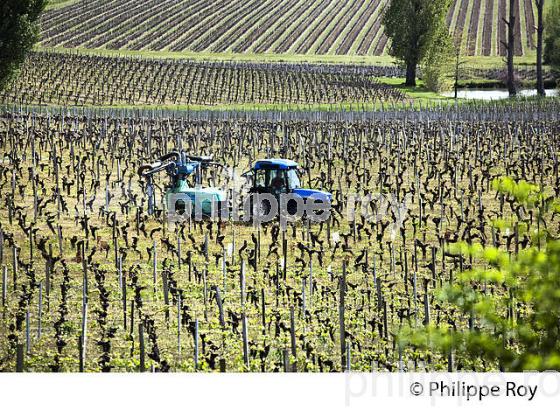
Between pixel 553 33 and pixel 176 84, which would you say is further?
pixel 553 33

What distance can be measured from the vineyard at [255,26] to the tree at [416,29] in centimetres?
1351

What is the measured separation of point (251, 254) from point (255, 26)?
6710cm

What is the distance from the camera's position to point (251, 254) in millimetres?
16281

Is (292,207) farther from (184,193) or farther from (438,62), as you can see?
(438,62)

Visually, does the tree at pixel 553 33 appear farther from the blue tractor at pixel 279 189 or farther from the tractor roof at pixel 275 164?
the tractor roof at pixel 275 164

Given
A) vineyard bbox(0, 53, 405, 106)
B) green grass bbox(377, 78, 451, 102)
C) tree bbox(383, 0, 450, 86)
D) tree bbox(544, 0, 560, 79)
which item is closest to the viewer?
vineyard bbox(0, 53, 405, 106)

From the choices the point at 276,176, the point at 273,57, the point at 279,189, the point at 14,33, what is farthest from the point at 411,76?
the point at 279,189

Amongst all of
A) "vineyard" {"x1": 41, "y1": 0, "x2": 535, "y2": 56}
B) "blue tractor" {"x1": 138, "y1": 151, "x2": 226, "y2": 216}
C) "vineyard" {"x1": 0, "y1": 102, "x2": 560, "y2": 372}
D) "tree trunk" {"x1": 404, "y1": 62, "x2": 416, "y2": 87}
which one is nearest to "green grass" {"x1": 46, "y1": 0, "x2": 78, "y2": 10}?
"vineyard" {"x1": 41, "y1": 0, "x2": 535, "y2": 56}

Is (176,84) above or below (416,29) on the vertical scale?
below

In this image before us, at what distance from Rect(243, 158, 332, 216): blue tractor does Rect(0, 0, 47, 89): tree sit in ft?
26.8

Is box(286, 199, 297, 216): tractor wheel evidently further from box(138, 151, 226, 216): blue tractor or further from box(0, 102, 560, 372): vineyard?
box(138, 151, 226, 216): blue tractor

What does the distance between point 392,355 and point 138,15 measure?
72.1 metres

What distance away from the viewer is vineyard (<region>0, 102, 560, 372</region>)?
1260 centimetres
